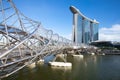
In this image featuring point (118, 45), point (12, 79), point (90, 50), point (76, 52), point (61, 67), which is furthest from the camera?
point (118, 45)

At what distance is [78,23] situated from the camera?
655 feet

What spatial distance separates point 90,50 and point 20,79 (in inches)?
4209

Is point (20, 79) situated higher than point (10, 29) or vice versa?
point (10, 29)

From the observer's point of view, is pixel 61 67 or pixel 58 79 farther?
pixel 61 67

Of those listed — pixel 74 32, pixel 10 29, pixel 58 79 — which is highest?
pixel 74 32

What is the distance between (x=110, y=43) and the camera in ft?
605

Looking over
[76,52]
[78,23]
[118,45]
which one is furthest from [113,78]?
[78,23]

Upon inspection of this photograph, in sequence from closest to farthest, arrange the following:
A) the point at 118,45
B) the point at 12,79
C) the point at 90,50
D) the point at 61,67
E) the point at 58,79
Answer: the point at 12,79, the point at 58,79, the point at 61,67, the point at 90,50, the point at 118,45

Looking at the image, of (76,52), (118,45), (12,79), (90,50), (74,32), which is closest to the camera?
(12,79)

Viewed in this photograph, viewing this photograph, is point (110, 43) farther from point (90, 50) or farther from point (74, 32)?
point (90, 50)

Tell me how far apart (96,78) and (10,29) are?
19315 mm

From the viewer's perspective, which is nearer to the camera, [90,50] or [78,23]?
[90,50]

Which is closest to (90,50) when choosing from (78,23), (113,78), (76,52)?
(76,52)

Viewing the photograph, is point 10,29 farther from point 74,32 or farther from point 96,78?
point 74,32
